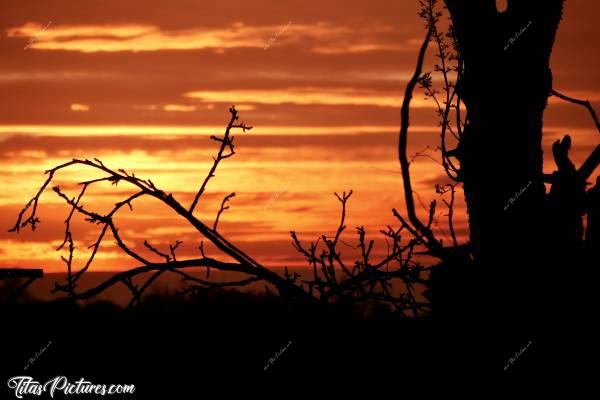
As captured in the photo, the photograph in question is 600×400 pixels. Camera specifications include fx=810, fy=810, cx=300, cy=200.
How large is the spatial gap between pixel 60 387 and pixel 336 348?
501cm

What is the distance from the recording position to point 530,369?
4363 mm

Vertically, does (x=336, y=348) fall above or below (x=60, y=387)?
above

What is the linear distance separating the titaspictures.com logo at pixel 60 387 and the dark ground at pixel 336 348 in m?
0.27

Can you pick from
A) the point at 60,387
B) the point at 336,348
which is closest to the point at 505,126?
the point at 336,348

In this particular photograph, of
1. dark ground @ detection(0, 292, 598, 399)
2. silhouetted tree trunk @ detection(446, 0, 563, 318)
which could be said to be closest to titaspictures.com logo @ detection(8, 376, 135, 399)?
dark ground @ detection(0, 292, 598, 399)

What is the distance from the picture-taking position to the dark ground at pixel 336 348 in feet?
14.3

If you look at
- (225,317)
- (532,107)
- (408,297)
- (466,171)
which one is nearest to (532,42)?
(532,107)

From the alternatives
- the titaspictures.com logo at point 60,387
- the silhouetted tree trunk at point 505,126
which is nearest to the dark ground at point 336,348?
the titaspictures.com logo at point 60,387

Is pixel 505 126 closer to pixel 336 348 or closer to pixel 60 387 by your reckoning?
pixel 336 348

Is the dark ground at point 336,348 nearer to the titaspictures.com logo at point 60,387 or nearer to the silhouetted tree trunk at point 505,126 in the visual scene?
the titaspictures.com logo at point 60,387

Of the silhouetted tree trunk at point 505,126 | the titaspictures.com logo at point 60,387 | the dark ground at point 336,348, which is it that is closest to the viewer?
the dark ground at point 336,348

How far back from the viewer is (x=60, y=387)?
8797mm

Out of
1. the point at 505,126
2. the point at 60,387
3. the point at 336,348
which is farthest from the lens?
the point at 60,387

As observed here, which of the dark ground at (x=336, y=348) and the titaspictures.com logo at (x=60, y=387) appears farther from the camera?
the titaspictures.com logo at (x=60, y=387)
